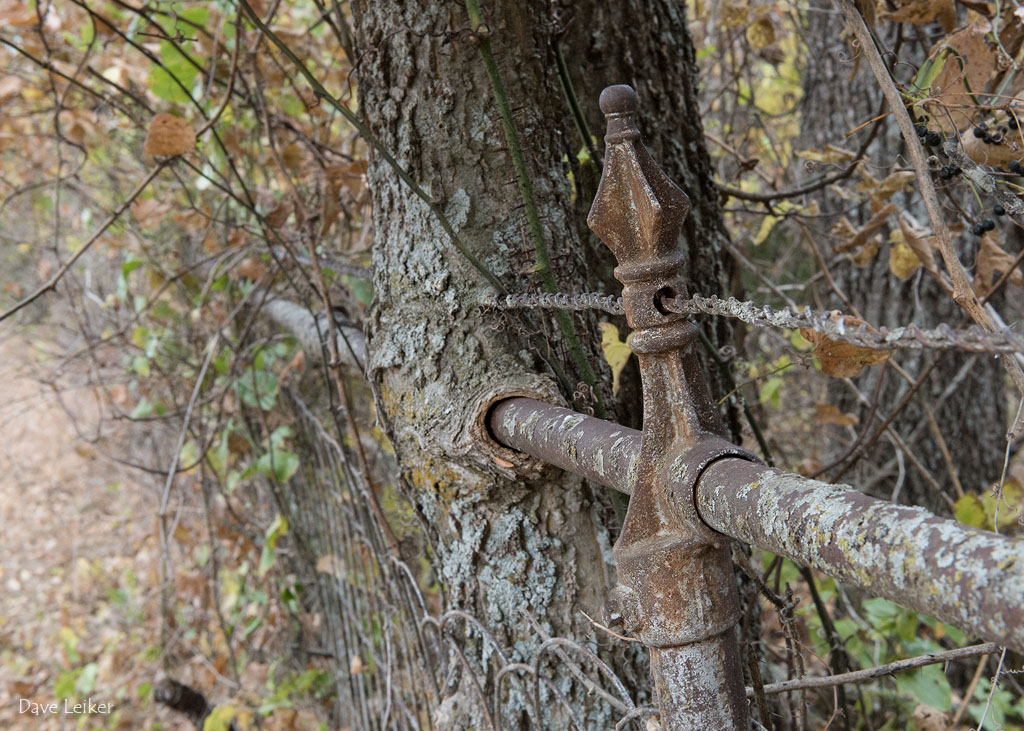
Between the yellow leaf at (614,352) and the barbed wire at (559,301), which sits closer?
the barbed wire at (559,301)

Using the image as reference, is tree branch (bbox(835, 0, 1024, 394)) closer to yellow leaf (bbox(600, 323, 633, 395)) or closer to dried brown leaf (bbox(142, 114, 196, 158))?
yellow leaf (bbox(600, 323, 633, 395))

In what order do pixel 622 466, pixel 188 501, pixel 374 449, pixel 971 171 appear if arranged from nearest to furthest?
1. pixel 622 466
2. pixel 971 171
3. pixel 374 449
4. pixel 188 501

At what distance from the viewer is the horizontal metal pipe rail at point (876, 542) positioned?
418 millimetres

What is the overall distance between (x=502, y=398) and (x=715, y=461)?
530mm

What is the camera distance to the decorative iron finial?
2.21ft

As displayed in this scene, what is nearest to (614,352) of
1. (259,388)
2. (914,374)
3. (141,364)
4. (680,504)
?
(680,504)

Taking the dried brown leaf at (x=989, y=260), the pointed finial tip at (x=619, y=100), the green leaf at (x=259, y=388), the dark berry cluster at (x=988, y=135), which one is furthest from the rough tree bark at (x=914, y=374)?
the pointed finial tip at (x=619, y=100)

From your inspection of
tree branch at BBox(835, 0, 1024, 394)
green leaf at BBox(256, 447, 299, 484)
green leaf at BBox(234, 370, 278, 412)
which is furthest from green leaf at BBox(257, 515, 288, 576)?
tree branch at BBox(835, 0, 1024, 394)

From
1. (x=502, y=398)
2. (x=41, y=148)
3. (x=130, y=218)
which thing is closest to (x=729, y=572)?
(x=502, y=398)

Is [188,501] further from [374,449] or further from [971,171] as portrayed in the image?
[971,171]

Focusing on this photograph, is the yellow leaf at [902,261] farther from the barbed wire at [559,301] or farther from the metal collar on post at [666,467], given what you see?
the metal collar on post at [666,467]

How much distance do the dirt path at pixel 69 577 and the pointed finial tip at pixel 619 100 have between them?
3083 millimetres

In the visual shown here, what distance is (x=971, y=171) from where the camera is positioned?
1.01m

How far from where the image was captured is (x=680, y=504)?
2.27 feet
